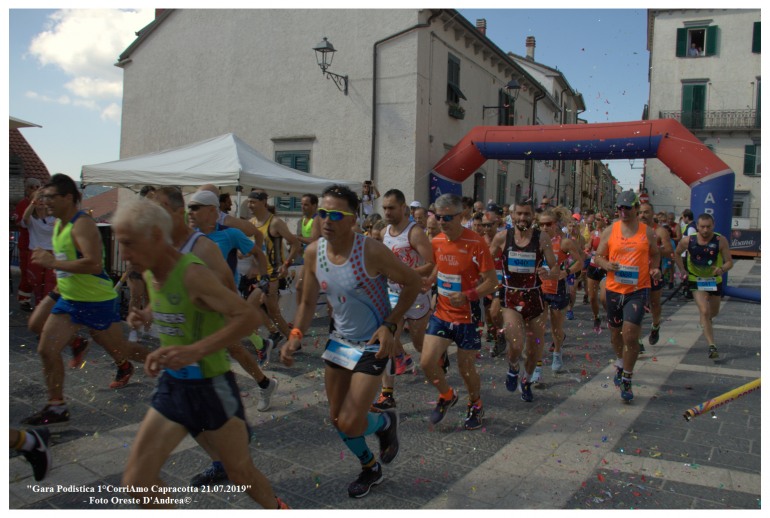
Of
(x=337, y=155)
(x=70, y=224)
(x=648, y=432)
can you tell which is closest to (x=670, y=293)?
(x=337, y=155)

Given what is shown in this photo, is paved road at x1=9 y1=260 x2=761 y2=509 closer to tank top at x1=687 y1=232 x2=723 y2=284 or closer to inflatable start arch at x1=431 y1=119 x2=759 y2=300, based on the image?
tank top at x1=687 y1=232 x2=723 y2=284

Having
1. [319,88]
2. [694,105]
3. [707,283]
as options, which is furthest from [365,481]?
[694,105]

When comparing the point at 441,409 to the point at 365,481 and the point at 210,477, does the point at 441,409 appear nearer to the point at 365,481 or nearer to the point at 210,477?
the point at 365,481

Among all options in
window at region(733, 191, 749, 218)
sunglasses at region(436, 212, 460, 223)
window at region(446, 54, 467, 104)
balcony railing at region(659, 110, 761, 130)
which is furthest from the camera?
window at region(733, 191, 749, 218)

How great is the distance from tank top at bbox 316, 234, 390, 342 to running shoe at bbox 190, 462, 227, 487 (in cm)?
113

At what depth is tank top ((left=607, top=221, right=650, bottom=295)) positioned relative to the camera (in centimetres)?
576

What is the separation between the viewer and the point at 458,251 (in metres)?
4.87

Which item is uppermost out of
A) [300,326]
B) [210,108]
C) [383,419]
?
[210,108]

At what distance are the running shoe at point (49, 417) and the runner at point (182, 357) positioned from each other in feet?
8.20

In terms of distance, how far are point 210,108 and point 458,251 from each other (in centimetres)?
1683

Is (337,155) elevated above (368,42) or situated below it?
below

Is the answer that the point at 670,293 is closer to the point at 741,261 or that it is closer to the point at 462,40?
the point at 462,40

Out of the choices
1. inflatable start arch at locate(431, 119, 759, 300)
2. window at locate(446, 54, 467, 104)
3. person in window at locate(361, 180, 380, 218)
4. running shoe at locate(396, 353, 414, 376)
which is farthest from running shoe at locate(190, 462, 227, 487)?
window at locate(446, 54, 467, 104)

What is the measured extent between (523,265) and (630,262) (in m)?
1.06
